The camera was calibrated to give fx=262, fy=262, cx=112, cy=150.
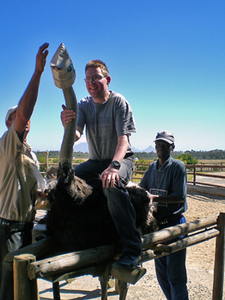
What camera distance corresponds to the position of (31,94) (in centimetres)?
189

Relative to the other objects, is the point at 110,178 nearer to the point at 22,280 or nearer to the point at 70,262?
the point at 70,262

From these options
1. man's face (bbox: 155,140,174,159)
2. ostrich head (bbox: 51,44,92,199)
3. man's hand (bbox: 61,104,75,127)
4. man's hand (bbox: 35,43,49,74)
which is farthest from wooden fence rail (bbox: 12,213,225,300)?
man's hand (bbox: 35,43,49,74)

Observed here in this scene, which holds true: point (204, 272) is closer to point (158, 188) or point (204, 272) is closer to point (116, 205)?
point (158, 188)

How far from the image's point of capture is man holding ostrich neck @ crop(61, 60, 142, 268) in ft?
6.68

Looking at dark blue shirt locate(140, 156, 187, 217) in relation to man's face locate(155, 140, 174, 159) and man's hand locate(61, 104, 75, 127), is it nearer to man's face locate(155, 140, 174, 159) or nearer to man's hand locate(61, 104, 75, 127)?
man's face locate(155, 140, 174, 159)

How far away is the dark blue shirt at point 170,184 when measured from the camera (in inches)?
117

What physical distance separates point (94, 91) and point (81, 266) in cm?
151

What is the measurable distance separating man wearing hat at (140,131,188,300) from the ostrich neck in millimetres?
1130

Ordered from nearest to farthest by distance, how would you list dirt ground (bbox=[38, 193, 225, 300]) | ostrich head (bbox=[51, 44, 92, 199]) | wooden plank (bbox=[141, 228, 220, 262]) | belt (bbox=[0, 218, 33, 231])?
1. ostrich head (bbox=[51, 44, 92, 199])
2. belt (bbox=[0, 218, 33, 231])
3. wooden plank (bbox=[141, 228, 220, 262])
4. dirt ground (bbox=[38, 193, 225, 300])

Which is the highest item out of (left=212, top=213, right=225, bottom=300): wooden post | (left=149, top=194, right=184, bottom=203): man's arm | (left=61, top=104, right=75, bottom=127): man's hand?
(left=61, top=104, right=75, bottom=127): man's hand

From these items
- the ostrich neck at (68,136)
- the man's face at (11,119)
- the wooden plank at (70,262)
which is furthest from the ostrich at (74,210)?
the man's face at (11,119)

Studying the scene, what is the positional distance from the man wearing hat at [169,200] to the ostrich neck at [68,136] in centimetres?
113

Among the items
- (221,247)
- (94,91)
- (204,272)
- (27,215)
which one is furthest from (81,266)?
(204,272)

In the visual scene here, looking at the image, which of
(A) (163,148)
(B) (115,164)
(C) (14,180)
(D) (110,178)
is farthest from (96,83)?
(A) (163,148)
